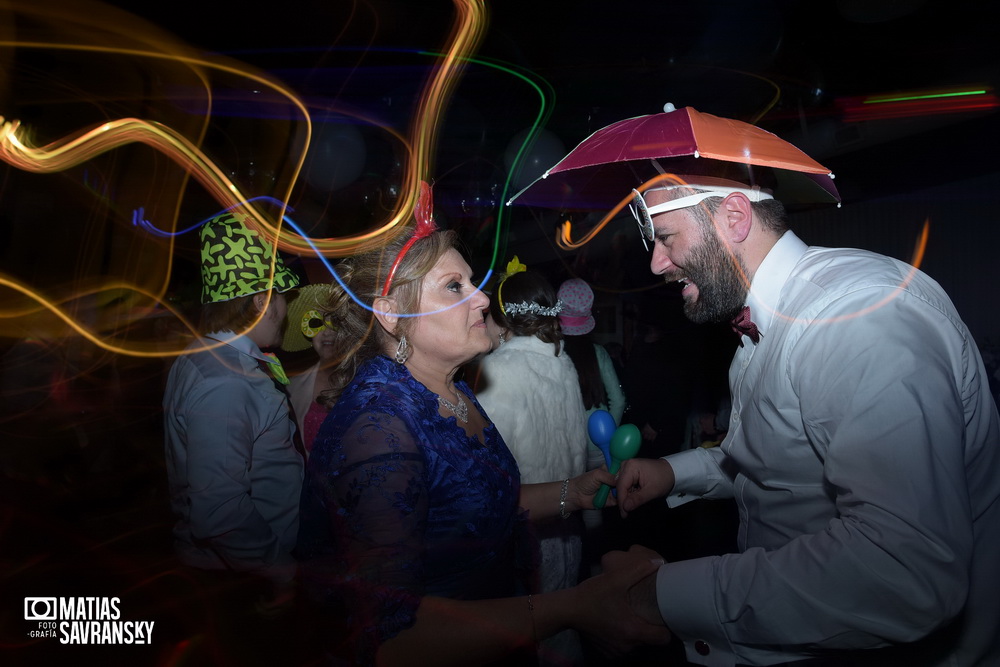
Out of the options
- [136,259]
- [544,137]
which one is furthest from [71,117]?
[544,137]

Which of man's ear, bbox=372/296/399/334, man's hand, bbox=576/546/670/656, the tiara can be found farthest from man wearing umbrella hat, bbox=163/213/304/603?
man's hand, bbox=576/546/670/656

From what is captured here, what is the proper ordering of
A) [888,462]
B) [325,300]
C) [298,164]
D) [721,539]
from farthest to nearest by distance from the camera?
[298,164]
[721,539]
[325,300]
[888,462]

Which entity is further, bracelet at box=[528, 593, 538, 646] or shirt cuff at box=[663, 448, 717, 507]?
shirt cuff at box=[663, 448, 717, 507]

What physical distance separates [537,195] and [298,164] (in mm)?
3784

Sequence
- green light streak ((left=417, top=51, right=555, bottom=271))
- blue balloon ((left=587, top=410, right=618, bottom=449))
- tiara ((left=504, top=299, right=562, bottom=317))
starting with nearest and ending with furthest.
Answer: blue balloon ((left=587, top=410, right=618, bottom=449)) < tiara ((left=504, top=299, right=562, bottom=317)) < green light streak ((left=417, top=51, right=555, bottom=271))

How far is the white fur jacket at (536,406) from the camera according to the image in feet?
9.36

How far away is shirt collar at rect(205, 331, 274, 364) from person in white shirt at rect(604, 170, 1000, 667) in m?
1.94

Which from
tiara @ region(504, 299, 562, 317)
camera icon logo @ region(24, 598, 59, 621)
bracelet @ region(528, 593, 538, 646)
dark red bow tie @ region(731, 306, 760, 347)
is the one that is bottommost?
camera icon logo @ region(24, 598, 59, 621)

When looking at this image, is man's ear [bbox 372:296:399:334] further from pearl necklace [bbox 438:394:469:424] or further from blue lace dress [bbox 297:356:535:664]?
pearl necklace [bbox 438:394:469:424]

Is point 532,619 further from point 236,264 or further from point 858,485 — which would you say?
point 236,264

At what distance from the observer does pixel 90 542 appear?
5.09 m

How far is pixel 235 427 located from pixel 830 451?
2127 mm

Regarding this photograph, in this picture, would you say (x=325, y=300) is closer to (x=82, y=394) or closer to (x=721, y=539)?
(x=721, y=539)

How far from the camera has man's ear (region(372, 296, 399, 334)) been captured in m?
1.94
